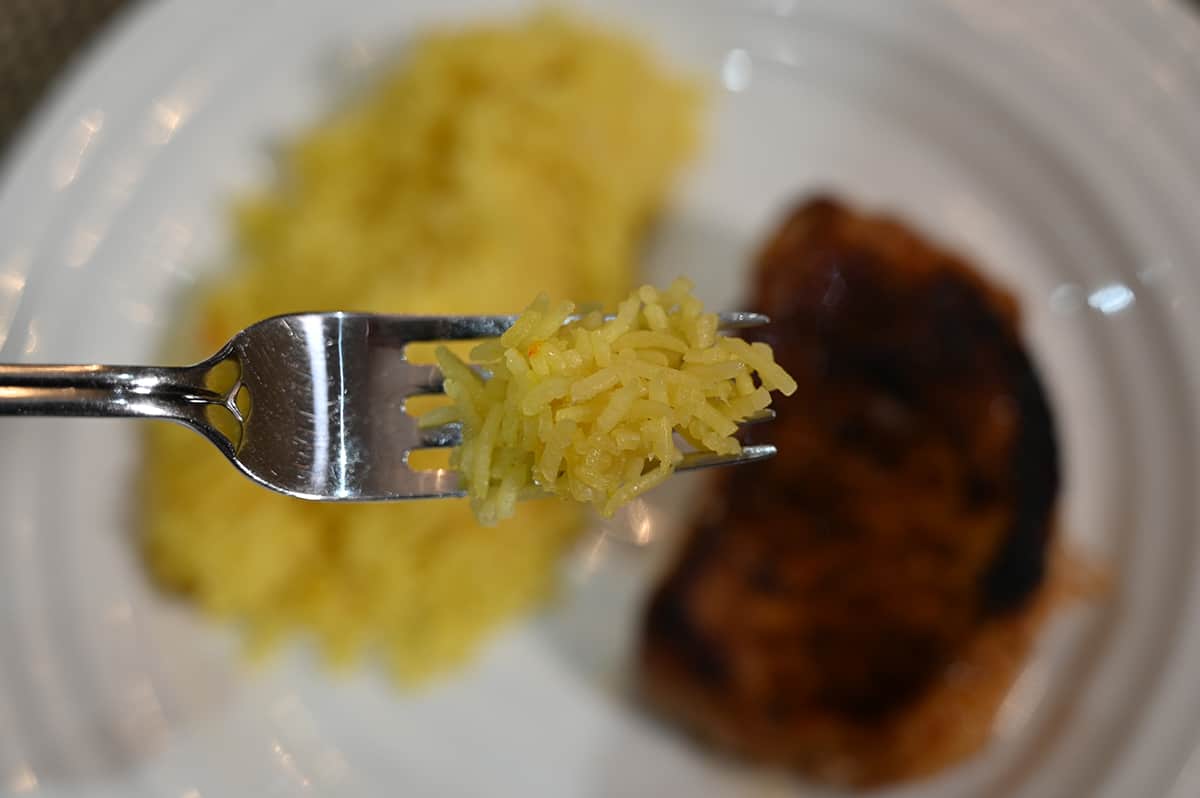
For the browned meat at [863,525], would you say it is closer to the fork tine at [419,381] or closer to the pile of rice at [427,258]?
the pile of rice at [427,258]

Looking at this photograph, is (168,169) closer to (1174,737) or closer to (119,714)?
(119,714)

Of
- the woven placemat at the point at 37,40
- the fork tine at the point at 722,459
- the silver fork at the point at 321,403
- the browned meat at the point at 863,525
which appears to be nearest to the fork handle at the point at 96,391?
the silver fork at the point at 321,403

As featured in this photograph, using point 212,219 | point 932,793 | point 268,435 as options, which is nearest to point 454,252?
point 212,219

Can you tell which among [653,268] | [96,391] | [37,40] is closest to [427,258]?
[653,268]

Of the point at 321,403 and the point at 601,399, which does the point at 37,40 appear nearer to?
the point at 321,403

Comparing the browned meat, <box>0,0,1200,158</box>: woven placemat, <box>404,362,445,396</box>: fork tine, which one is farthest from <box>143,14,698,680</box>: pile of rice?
<box>0,0,1200,158</box>: woven placemat

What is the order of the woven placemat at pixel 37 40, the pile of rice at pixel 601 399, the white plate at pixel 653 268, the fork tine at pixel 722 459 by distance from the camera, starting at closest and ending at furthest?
the pile of rice at pixel 601 399 → the fork tine at pixel 722 459 → the white plate at pixel 653 268 → the woven placemat at pixel 37 40
